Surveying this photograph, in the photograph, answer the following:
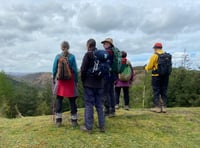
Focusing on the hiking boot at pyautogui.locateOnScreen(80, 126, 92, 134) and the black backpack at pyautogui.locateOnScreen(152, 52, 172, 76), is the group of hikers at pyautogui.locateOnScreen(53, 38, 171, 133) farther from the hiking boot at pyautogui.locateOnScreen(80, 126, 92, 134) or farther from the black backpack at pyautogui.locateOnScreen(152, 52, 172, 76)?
the black backpack at pyautogui.locateOnScreen(152, 52, 172, 76)

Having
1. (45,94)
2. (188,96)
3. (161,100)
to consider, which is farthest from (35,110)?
(161,100)

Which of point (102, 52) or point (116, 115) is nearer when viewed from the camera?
point (102, 52)

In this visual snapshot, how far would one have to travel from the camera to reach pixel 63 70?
7867 millimetres

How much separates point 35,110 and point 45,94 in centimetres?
390

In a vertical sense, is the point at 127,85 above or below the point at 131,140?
above

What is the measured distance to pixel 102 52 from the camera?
771 cm

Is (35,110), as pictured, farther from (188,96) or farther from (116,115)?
(116,115)

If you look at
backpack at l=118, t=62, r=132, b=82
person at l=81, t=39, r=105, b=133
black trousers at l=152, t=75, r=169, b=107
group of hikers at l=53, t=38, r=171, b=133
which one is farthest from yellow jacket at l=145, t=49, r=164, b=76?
person at l=81, t=39, r=105, b=133

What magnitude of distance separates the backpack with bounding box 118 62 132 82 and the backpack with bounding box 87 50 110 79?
8.22ft

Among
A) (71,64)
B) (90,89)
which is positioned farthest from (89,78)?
(71,64)

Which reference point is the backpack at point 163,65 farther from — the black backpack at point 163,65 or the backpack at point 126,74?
the backpack at point 126,74

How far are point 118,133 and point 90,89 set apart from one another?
1405 millimetres

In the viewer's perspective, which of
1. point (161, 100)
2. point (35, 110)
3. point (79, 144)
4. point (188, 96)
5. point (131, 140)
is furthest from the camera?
point (35, 110)

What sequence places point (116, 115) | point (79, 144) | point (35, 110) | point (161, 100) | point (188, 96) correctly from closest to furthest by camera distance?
point (79, 144) < point (116, 115) < point (161, 100) < point (188, 96) < point (35, 110)
